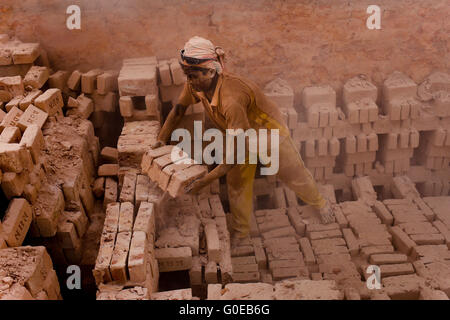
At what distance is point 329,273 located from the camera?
5.05 meters

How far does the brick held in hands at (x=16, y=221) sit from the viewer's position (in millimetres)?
3896

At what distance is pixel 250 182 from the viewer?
5.36m

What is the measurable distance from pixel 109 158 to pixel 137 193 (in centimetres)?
143

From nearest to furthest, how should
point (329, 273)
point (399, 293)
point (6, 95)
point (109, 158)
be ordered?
point (399, 293) → point (329, 273) → point (6, 95) → point (109, 158)

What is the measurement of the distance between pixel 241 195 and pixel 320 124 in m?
1.60

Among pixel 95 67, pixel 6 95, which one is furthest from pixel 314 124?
pixel 6 95

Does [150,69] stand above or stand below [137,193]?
above

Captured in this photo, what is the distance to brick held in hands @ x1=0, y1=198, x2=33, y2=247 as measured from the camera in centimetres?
390

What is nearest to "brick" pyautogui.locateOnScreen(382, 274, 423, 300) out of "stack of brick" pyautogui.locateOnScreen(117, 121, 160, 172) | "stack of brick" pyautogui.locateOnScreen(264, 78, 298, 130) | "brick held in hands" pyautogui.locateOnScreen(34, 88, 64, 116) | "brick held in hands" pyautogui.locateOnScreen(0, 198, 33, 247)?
"stack of brick" pyautogui.locateOnScreen(264, 78, 298, 130)

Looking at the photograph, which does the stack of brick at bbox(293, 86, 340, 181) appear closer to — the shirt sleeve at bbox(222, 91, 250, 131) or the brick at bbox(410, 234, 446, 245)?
the brick at bbox(410, 234, 446, 245)

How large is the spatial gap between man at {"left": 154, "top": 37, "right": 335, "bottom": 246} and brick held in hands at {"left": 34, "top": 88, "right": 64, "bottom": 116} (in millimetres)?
1325

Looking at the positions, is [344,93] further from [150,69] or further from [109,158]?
[109,158]

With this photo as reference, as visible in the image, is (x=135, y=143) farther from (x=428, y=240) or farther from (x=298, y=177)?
(x=428, y=240)

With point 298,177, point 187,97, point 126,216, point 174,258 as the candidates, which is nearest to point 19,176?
point 126,216
